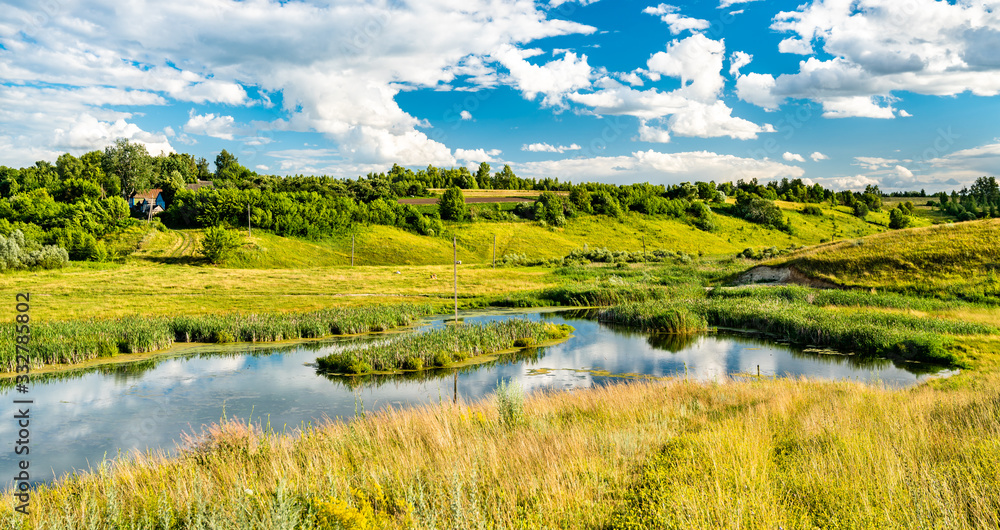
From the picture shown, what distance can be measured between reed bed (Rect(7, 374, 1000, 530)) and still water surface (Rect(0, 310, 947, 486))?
5.30 metres

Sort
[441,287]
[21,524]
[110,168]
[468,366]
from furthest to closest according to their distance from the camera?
1. [110,168]
2. [441,287]
3. [468,366]
4. [21,524]

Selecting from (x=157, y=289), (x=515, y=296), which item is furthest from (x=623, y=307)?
(x=157, y=289)

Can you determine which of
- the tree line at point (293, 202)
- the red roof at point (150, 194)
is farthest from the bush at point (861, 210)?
the red roof at point (150, 194)

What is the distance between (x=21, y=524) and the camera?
718 cm

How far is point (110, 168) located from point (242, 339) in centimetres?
9940

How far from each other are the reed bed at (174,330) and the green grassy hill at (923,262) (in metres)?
32.6

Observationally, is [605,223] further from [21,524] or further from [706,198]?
[21,524]

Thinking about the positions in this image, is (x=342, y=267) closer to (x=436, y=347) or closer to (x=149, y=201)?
(x=436, y=347)

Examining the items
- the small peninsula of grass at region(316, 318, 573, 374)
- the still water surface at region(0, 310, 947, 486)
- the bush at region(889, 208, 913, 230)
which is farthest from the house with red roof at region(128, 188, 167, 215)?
the bush at region(889, 208, 913, 230)

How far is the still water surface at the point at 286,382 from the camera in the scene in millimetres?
15688

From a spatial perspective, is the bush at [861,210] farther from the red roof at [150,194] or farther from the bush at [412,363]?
the red roof at [150,194]

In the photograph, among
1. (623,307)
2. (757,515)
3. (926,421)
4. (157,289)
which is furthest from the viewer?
(157,289)

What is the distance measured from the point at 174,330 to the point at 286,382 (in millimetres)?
11506

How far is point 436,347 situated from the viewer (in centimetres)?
2523
